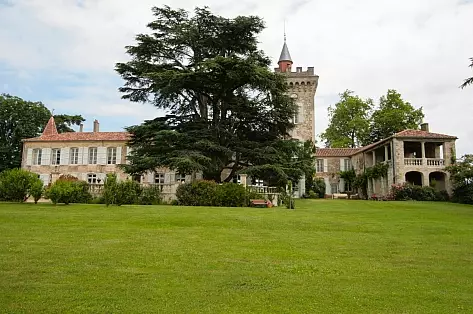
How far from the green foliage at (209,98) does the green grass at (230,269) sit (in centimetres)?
1184

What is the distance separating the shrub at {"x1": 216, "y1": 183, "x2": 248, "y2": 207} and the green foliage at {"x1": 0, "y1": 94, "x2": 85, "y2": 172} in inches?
1154

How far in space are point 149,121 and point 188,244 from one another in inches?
696

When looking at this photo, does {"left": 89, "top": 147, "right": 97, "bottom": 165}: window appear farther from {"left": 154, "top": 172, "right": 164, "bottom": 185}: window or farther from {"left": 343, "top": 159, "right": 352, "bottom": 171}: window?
{"left": 343, "top": 159, "right": 352, "bottom": 171}: window

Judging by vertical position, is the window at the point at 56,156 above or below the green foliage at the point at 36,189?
above

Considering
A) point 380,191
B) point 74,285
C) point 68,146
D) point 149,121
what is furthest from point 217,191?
point 68,146

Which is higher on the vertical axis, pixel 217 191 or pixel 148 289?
pixel 217 191

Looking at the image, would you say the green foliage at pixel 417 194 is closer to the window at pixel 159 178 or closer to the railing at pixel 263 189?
the railing at pixel 263 189

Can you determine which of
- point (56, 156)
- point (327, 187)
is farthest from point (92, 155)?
point (327, 187)

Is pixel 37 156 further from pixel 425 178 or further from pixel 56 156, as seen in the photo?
pixel 425 178

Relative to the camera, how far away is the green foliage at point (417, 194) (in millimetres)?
27578

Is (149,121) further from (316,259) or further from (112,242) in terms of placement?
(316,259)

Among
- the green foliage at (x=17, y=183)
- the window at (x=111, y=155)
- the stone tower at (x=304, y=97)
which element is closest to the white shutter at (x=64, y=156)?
the window at (x=111, y=155)

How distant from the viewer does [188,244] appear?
27.1 feet

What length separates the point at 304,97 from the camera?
3816 centimetres
